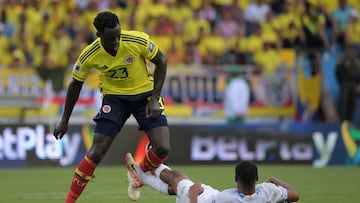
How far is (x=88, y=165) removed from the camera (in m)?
10.5

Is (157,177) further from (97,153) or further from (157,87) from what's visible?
(157,87)

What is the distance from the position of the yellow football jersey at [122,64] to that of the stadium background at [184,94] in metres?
7.83

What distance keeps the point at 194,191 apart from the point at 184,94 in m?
12.6

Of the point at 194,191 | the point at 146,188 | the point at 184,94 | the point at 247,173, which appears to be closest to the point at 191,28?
the point at 184,94

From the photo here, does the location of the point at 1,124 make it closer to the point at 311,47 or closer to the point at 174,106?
the point at 174,106

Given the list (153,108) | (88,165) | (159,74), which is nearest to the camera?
(88,165)

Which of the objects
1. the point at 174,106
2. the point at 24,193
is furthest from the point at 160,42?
the point at 24,193

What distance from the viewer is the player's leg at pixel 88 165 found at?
10433 millimetres

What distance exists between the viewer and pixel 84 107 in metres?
21.6

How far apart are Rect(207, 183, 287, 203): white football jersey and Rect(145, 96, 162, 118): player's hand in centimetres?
186

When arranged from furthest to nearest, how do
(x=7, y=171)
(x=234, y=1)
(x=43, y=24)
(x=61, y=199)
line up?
(x=234, y=1)
(x=43, y=24)
(x=7, y=171)
(x=61, y=199)

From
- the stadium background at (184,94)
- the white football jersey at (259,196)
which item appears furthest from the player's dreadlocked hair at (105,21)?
the stadium background at (184,94)

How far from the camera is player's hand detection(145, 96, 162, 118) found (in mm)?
10711

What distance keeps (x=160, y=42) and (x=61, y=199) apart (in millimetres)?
11145
